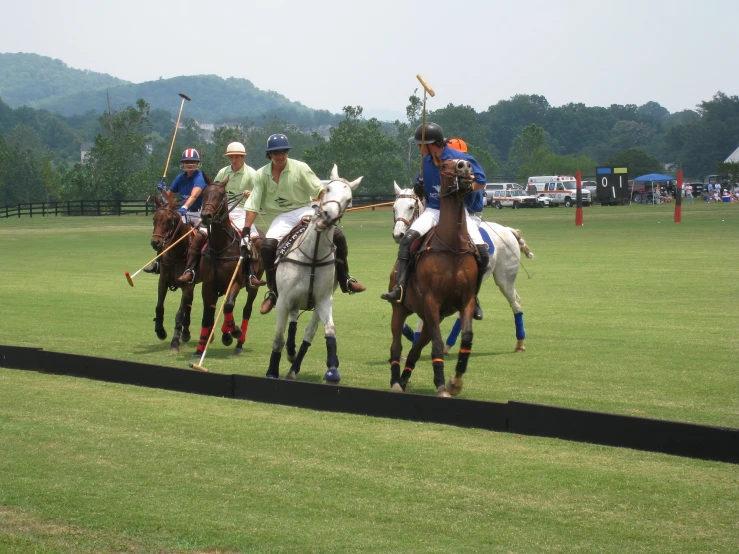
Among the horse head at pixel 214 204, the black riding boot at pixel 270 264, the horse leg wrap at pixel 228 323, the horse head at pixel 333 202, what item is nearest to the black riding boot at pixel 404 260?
the horse head at pixel 333 202

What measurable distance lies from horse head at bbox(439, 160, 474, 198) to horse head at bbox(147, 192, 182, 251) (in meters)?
5.75

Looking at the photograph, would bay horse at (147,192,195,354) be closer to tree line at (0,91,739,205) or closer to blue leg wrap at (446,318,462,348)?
blue leg wrap at (446,318,462,348)

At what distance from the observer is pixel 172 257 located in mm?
15234

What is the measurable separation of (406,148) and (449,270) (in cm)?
10091

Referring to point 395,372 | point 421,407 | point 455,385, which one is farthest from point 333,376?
point 421,407

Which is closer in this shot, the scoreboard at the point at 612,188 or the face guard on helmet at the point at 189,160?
the face guard on helmet at the point at 189,160

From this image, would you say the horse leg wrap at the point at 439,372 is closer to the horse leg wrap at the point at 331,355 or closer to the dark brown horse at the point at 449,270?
the dark brown horse at the point at 449,270

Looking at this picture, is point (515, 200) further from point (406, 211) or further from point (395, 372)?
point (395, 372)

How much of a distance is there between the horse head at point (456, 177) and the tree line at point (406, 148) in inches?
1419

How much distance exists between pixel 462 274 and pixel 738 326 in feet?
22.3

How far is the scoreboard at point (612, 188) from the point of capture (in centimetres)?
7081

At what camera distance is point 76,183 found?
87.6 m

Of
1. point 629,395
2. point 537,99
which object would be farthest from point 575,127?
point 629,395

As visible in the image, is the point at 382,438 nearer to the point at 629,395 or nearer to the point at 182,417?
the point at 182,417
